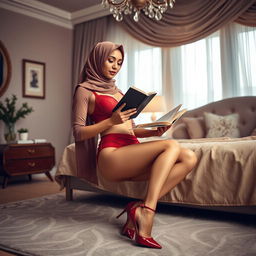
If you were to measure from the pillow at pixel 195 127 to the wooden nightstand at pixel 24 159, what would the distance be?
84.3 inches

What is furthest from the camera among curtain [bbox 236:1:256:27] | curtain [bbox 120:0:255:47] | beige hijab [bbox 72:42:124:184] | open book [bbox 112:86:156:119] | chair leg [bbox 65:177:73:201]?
curtain [bbox 120:0:255:47]

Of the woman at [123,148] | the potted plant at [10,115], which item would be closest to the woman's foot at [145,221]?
the woman at [123,148]

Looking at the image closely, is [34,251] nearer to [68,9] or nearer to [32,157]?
[32,157]

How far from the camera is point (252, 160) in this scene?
6.31 feet

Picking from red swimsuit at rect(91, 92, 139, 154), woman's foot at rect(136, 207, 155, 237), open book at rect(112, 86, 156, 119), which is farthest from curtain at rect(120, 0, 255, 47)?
woman's foot at rect(136, 207, 155, 237)

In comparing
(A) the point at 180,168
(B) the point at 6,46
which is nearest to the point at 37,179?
(B) the point at 6,46

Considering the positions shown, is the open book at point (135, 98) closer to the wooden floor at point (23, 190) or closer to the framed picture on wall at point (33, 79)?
the wooden floor at point (23, 190)

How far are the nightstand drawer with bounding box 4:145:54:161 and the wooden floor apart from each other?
42 cm

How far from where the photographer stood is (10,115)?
455cm

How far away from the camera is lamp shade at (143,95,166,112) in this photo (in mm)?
4265

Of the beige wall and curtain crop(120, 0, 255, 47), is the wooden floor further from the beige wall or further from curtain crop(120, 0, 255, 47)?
curtain crop(120, 0, 255, 47)

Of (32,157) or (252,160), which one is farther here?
(32,157)

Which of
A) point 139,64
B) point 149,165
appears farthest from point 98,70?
point 139,64

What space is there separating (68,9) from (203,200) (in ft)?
14.9
